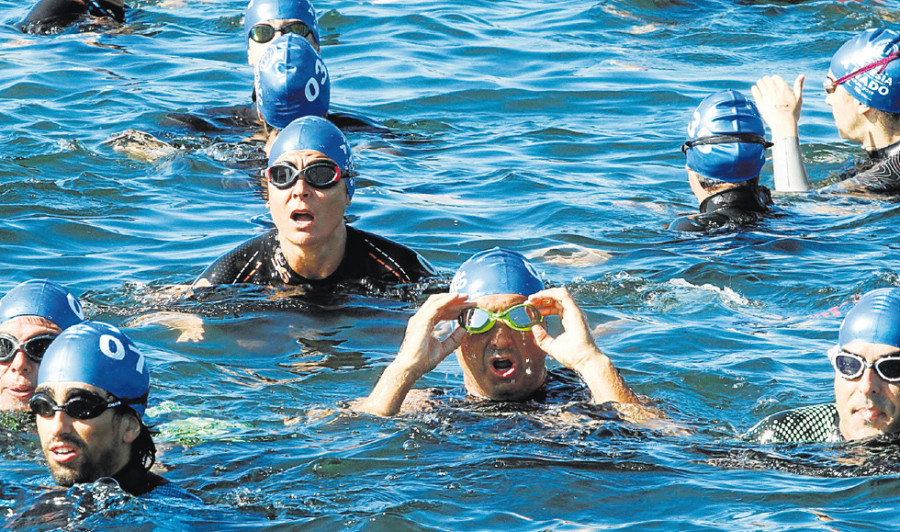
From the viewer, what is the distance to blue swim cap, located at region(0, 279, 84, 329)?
7055 millimetres

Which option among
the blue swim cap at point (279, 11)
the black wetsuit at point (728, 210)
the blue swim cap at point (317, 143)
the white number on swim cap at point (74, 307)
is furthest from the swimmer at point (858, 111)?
the white number on swim cap at point (74, 307)

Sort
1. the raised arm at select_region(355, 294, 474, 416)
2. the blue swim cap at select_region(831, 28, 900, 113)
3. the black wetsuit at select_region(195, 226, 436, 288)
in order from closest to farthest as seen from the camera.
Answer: the raised arm at select_region(355, 294, 474, 416) < the black wetsuit at select_region(195, 226, 436, 288) < the blue swim cap at select_region(831, 28, 900, 113)

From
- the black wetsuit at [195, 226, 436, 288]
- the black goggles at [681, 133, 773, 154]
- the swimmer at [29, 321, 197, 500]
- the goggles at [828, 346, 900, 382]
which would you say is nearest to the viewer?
the swimmer at [29, 321, 197, 500]

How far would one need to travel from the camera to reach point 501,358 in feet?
22.7

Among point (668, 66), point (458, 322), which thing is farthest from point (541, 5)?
point (458, 322)

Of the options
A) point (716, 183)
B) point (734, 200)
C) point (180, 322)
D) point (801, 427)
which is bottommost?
point (801, 427)

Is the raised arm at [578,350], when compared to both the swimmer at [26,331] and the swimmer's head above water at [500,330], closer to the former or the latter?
the swimmer's head above water at [500,330]

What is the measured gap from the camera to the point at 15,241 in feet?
34.9

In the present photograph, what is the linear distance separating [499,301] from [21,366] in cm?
249

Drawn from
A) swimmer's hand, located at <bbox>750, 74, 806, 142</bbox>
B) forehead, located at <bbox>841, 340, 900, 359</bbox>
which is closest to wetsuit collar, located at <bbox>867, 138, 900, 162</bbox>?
swimmer's hand, located at <bbox>750, 74, 806, 142</bbox>

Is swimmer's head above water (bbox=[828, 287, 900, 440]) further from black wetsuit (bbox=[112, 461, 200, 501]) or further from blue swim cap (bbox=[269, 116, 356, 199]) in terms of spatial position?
blue swim cap (bbox=[269, 116, 356, 199])

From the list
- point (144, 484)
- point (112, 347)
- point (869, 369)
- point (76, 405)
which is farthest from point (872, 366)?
point (76, 405)

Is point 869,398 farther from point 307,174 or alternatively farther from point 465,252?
point 465,252

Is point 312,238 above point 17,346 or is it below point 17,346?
above
